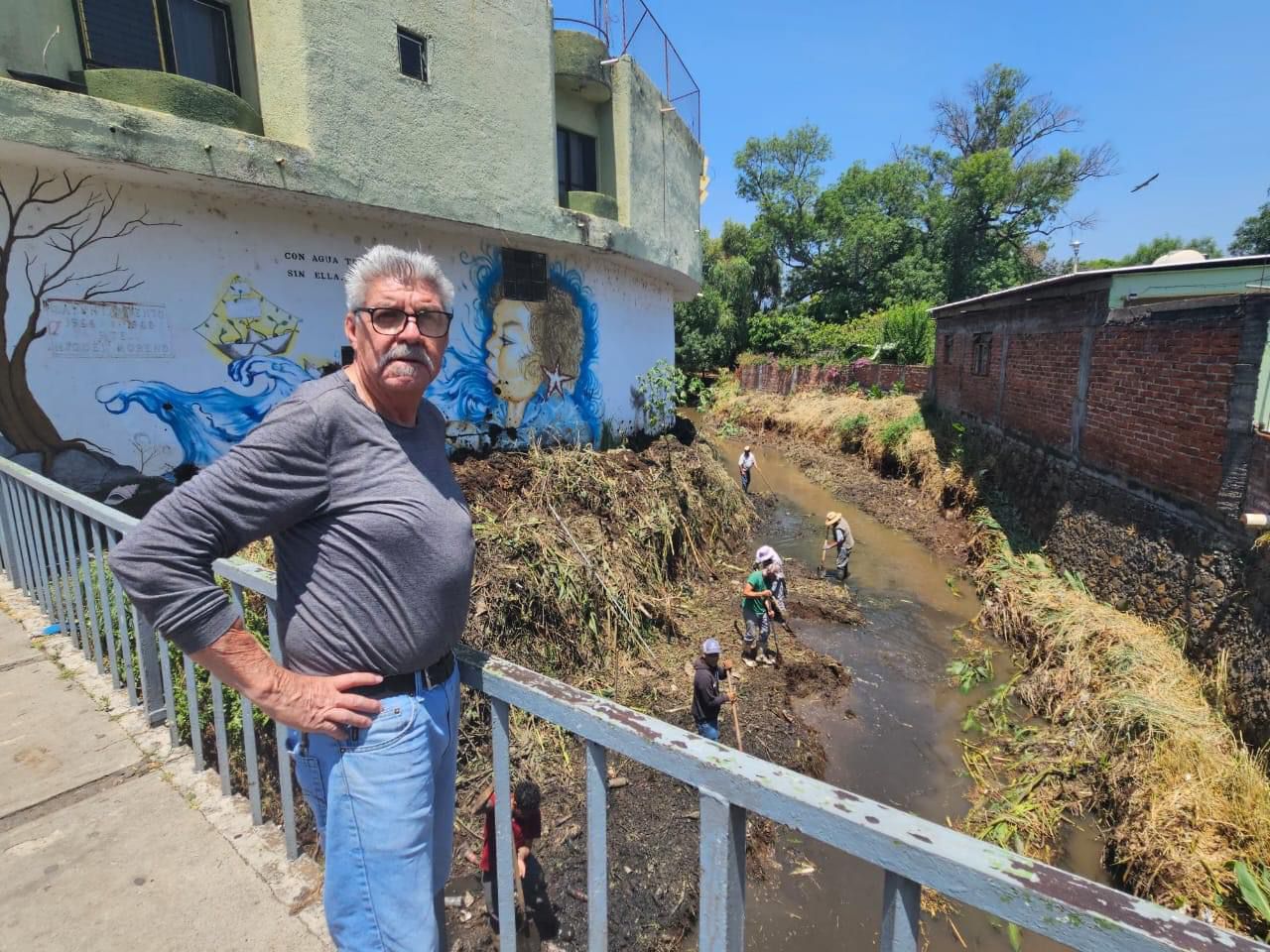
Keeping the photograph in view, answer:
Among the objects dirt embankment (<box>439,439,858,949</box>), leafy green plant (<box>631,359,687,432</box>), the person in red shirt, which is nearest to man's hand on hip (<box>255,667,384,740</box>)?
the person in red shirt

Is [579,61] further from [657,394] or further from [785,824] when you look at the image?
[785,824]

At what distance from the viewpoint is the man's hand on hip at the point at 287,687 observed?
135cm

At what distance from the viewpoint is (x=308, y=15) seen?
6.02 metres

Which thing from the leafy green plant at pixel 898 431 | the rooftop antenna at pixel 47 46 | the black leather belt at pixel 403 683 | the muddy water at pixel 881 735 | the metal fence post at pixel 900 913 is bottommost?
the muddy water at pixel 881 735

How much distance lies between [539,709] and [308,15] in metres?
7.46

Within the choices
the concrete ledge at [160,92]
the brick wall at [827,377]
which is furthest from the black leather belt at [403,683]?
the brick wall at [827,377]

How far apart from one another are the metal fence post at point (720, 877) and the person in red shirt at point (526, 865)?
8.59ft

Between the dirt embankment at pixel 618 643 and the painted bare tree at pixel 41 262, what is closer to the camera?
the dirt embankment at pixel 618 643

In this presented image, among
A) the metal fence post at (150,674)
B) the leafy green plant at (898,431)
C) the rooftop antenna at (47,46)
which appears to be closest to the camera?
the metal fence post at (150,674)

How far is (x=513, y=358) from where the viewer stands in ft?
30.5

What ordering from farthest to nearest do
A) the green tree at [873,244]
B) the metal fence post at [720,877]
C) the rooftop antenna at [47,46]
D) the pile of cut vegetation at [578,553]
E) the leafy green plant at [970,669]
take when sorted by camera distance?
1. the green tree at [873,244]
2. the leafy green plant at [970,669]
3. the pile of cut vegetation at [578,553]
4. the rooftop antenna at [47,46]
5. the metal fence post at [720,877]

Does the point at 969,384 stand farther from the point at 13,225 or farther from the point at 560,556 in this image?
the point at 13,225

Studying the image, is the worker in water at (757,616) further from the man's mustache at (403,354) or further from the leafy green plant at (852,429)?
the leafy green plant at (852,429)

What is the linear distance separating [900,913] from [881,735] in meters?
6.53
